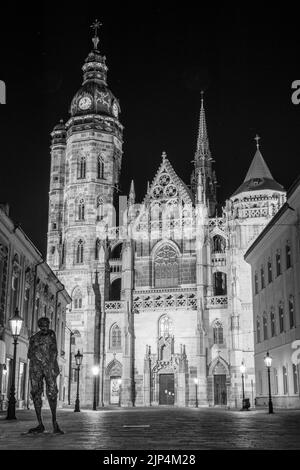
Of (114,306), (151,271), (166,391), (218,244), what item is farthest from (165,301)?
(218,244)

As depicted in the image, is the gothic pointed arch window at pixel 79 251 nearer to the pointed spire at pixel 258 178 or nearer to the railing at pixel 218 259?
the railing at pixel 218 259

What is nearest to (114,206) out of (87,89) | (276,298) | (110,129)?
(110,129)

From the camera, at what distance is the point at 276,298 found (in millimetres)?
37000

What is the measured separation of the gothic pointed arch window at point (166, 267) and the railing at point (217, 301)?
551cm

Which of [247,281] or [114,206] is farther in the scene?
[114,206]

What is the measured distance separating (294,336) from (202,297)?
3066cm

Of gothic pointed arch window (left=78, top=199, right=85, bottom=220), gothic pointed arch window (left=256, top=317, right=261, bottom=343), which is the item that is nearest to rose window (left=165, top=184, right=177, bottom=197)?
gothic pointed arch window (left=78, top=199, right=85, bottom=220)

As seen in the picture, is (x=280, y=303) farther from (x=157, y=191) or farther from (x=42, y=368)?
(x=157, y=191)

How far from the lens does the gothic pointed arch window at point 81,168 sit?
73.4 meters

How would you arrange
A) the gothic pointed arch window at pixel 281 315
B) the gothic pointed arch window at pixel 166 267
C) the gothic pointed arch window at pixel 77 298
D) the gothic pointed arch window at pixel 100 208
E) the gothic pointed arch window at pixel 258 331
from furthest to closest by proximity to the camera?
the gothic pointed arch window at pixel 100 208 → the gothic pointed arch window at pixel 77 298 → the gothic pointed arch window at pixel 166 267 → the gothic pointed arch window at pixel 258 331 → the gothic pointed arch window at pixel 281 315

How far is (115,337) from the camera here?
6575cm

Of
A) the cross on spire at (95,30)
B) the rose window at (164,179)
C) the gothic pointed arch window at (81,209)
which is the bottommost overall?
the gothic pointed arch window at (81,209)

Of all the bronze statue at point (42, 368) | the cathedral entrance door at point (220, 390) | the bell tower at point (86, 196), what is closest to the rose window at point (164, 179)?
the bell tower at point (86, 196)

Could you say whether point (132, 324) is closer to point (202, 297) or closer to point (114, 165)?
point (202, 297)
